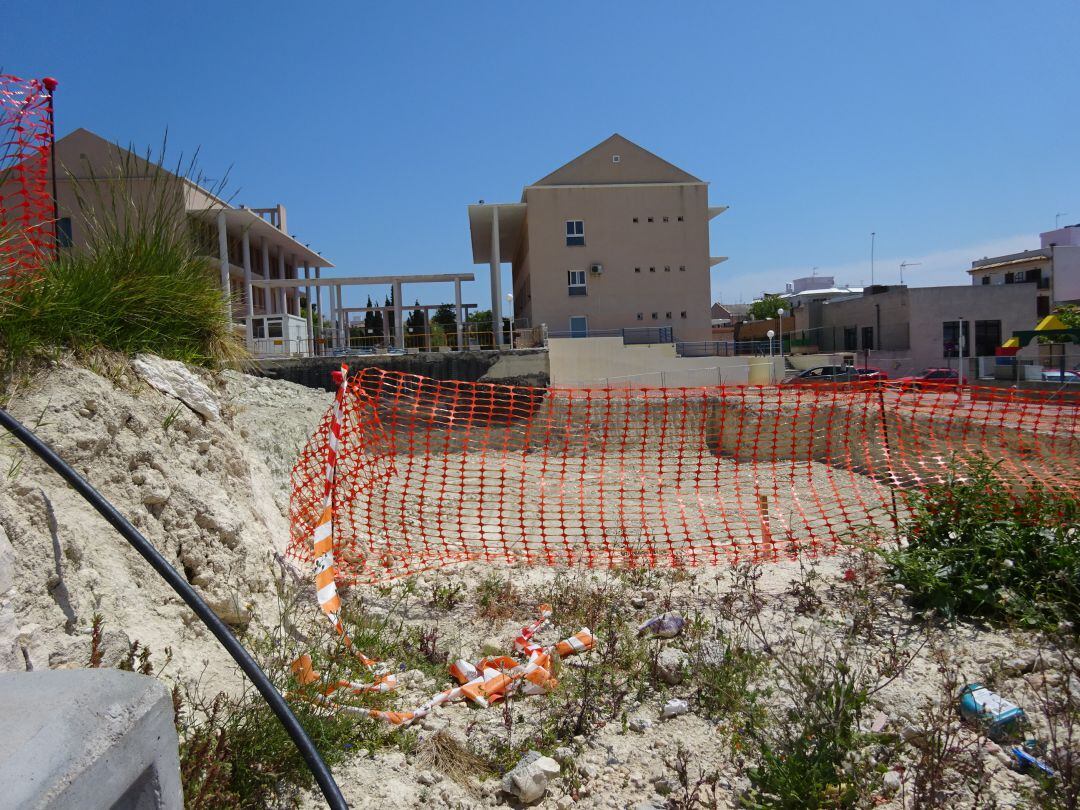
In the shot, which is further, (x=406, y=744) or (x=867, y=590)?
(x=867, y=590)

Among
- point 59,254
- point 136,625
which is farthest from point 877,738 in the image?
point 59,254

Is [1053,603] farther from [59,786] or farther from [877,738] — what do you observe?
[59,786]

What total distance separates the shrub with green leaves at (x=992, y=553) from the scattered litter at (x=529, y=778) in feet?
10.5

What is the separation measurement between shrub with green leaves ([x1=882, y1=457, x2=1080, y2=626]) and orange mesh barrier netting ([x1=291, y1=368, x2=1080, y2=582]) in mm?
484

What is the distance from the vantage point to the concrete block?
170cm

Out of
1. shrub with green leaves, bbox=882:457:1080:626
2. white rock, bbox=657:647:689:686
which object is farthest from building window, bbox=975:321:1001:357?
white rock, bbox=657:647:689:686

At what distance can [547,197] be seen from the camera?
31.5m

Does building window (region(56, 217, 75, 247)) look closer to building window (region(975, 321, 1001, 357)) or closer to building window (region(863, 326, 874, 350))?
building window (region(975, 321, 1001, 357))

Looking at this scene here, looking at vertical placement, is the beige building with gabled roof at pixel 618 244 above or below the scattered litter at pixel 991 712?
above

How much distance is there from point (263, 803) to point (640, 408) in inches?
694

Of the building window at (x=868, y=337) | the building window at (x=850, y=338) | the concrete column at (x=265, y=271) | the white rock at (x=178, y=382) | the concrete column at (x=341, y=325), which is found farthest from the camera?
the building window at (x=850, y=338)

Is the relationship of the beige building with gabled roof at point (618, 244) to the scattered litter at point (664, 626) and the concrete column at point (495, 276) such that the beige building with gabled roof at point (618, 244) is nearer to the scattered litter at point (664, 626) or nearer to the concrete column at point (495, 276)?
Answer: the concrete column at point (495, 276)

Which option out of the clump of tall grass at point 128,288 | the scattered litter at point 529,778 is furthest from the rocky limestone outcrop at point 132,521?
the scattered litter at point 529,778

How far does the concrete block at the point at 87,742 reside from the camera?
67.0 inches
